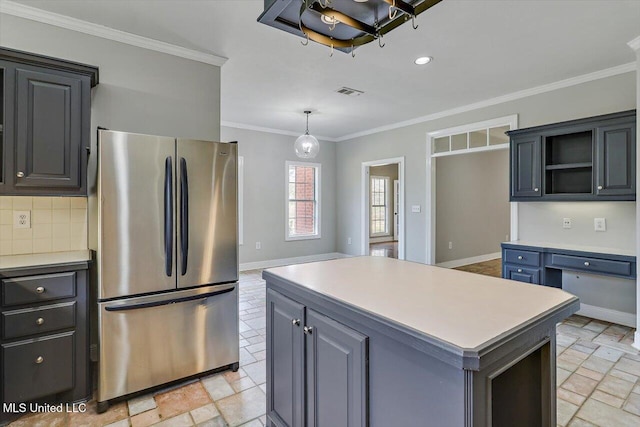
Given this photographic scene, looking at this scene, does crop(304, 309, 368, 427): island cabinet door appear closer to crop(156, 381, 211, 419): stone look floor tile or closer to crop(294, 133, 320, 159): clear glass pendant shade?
crop(156, 381, 211, 419): stone look floor tile

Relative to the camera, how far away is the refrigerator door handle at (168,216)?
2268 millimetres

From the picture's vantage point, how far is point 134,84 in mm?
2764

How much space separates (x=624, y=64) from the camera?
3.40 meters

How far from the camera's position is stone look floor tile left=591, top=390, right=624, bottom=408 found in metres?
2.17

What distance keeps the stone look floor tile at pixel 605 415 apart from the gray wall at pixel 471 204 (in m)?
3.95

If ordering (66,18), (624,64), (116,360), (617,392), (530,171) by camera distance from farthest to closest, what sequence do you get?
(530,171), (624,64), (66,18), (617,392), (116,360)

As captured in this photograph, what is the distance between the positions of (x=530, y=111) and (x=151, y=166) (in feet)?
14.3

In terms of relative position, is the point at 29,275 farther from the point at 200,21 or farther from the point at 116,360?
the point at 200,21

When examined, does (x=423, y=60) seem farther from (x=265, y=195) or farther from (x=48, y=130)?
(x=265, y=195)

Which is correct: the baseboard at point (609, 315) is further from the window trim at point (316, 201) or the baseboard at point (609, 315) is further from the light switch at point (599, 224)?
the window trim at point (316, 201)

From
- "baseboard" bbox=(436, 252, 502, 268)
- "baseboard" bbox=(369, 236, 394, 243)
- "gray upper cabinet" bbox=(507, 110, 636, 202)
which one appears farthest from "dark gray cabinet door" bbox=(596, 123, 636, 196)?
"baseboard" bbox=(369, 236, 394, 243)

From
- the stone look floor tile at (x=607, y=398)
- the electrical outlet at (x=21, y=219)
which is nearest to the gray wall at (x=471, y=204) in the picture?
the stone look floor tile at (x=607, y=398)

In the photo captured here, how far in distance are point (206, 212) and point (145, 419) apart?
53.0 inches

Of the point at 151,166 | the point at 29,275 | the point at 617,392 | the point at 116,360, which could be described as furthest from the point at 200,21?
the point at 617,392
